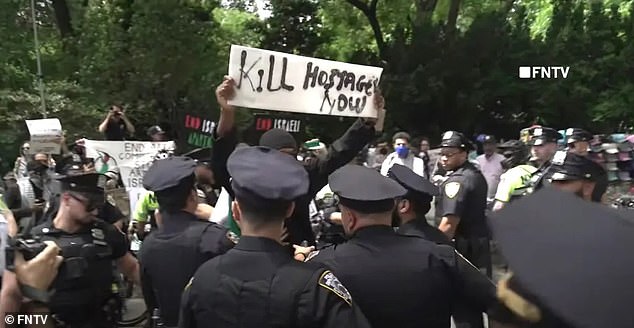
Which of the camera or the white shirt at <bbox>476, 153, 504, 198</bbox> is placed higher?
the camera

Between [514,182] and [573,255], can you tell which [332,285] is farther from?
[514,182]

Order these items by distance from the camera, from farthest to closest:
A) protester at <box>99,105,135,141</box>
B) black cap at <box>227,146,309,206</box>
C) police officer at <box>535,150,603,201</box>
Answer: protester at <box>99,105,135,141</box>, police officer at <box>535,150,603,201</box>, black cap at <box>227,146,309,206</box>

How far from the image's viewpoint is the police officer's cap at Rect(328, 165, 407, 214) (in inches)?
122

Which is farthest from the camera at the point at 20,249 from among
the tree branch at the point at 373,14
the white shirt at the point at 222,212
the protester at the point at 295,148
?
the tree branch at the point at 373,14

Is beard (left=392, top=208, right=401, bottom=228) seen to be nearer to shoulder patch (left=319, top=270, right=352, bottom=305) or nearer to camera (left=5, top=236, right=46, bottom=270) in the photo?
shoulder patch (left=319, top=270, right=352, bottom=305)

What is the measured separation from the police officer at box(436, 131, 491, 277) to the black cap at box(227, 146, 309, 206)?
3148 millimetres

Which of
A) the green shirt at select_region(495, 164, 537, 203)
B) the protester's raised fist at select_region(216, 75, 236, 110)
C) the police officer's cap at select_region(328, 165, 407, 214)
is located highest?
the protester's raised fist at select_region(216, 75, 236, 110)

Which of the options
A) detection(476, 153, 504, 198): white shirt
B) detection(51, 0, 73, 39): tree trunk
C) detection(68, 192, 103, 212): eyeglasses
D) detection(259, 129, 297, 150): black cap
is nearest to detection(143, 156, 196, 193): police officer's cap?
detection(68, 192, 103, 212): eyeglasses

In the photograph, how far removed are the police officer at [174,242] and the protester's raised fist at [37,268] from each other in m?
0.82

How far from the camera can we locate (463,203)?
595cm

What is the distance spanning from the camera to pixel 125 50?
18516 millimetres

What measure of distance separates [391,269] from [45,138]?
22.8 ft

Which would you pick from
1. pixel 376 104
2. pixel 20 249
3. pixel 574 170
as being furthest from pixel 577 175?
pixel 20 249

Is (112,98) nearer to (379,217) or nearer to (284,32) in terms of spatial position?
(284,32)
